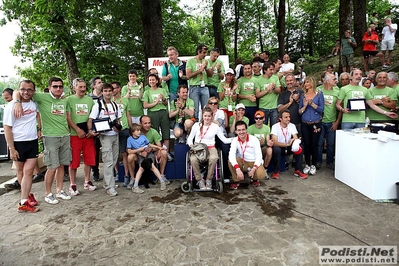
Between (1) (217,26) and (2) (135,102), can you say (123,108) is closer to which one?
(2) (135,102)

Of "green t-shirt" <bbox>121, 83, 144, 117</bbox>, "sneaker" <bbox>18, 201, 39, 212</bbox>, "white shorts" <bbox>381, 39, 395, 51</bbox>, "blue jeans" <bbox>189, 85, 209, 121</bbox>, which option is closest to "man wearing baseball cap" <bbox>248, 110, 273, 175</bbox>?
"blue jeans" <bbox>189, 85, 209, 121</bbox>

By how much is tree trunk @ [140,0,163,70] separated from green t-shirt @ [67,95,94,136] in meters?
4.11

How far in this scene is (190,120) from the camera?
5398mm

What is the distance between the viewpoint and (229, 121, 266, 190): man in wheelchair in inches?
191

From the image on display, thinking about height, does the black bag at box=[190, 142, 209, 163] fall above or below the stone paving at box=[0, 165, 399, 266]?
above

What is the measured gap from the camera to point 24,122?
13.3ft

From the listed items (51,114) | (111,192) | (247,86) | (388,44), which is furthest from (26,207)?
(388,44)

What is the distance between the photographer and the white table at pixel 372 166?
4145 mm

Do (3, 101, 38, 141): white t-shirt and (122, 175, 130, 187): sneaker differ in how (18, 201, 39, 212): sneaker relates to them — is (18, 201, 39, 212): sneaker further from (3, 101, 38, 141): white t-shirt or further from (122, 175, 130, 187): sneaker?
(122, 175, 130, 187): sneaker

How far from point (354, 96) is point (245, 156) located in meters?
2.46

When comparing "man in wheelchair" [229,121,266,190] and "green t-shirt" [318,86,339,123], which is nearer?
"man in wheelchair" [229,121,266,190]

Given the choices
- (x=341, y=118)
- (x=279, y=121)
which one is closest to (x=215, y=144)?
(x=279, y=121)

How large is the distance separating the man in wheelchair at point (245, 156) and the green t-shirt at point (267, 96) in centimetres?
123

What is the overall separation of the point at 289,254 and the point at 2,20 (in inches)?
548
